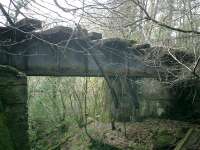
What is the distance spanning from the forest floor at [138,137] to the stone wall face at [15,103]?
4.36 meters

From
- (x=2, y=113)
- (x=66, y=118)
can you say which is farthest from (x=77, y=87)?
(x=2, y=113)

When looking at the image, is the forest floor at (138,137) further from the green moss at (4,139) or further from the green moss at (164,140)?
the green moss at (4,139)

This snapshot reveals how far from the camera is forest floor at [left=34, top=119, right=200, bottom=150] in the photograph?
341 inches

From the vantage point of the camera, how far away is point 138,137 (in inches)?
392

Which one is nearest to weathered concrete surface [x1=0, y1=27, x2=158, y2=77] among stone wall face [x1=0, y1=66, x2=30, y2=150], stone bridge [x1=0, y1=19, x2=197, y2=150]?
stone bridge [x1=0, y1=19, x2=197, y2=150]

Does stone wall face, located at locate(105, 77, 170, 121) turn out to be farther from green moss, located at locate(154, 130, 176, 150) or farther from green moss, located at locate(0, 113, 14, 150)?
green moss, located at locate(0, 113, 14, 150)

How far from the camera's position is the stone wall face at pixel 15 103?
16.8ft

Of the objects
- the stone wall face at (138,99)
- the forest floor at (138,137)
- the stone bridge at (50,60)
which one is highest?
the stone bridge at (50,60)

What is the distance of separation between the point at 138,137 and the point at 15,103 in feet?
18.1

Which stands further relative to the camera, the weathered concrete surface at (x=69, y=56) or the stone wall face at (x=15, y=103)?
the weathered concrete surface at (x=69, y=56)

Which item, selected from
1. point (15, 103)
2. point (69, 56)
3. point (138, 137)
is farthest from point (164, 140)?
point (15, 103)

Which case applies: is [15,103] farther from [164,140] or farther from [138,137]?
[138,137]

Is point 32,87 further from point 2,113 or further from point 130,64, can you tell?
point 2,113

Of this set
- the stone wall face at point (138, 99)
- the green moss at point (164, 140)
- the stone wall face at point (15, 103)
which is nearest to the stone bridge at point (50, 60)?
the stone wall face at point (15, 103)
